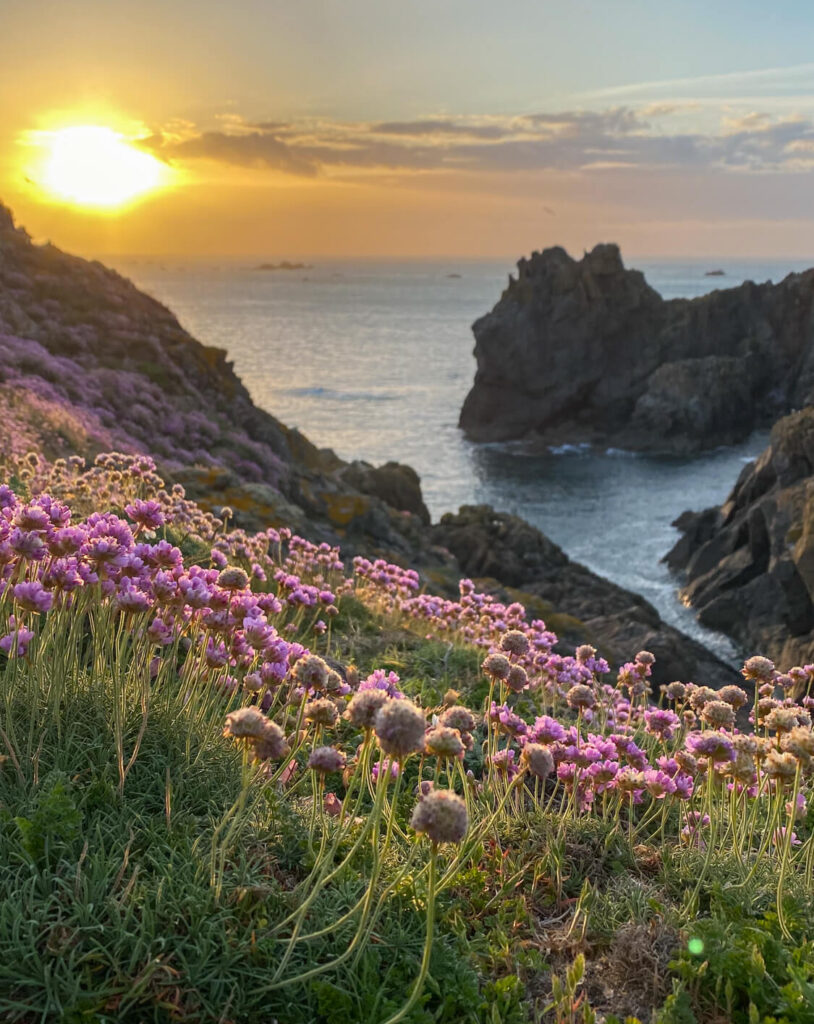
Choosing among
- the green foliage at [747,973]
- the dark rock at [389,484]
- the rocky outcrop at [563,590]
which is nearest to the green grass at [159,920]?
the green foliage at [747,973]

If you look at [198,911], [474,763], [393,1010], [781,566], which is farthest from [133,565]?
[781,566]

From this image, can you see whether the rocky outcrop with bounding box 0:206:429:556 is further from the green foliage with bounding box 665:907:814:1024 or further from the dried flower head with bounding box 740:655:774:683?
the green foliage with bounding box 665:907:814:1024

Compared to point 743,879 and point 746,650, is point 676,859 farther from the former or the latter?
point 746,650

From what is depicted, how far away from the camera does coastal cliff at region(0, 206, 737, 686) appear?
1577 cm

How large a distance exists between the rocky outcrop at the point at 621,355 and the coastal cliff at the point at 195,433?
46.5 m

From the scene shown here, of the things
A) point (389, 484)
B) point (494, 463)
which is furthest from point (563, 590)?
point (494, 463)

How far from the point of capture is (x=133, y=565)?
12.6 feet

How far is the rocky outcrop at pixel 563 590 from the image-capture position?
20.1 meters

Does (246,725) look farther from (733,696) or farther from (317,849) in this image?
(733,696)

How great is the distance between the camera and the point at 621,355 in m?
77.9

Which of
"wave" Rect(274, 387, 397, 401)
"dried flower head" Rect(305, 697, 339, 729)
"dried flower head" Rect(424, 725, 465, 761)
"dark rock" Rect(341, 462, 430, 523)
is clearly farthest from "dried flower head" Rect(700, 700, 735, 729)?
"wave" Rect(274, 387, 397, 401)

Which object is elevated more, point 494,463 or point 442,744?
point 442,744

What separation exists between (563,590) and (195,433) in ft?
44.9

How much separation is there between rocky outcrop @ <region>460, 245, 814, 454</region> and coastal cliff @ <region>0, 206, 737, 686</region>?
153 ft
